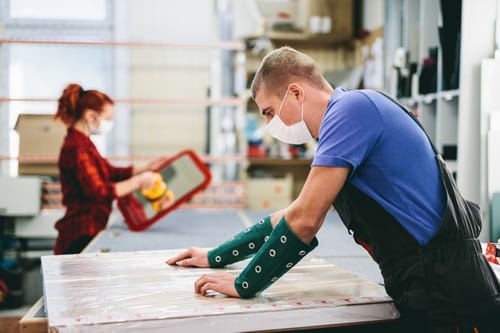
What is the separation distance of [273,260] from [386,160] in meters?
0.36

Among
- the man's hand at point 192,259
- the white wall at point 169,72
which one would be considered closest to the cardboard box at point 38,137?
the white wall at point 169,72

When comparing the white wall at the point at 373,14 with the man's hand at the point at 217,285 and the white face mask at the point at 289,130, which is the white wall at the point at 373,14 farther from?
the man's hand at the point at 217,285

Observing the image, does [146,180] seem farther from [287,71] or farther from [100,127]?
[287,71]

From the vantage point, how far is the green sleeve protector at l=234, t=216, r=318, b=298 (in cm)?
151

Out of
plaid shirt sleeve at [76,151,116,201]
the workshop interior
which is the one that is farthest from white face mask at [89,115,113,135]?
the workshop interior

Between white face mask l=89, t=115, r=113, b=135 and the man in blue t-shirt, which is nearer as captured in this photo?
the man in blue t-shirt

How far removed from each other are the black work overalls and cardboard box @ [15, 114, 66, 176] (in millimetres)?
3896

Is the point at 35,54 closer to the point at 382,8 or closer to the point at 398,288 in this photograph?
the point at 382,8

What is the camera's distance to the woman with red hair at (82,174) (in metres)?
3.07

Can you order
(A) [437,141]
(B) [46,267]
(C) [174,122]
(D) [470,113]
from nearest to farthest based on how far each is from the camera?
(B) [46,267] → (D) [470,113] → (A) [437,141] → (C) [174,122]

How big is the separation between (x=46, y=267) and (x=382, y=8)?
349cm

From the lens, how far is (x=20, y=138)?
16.4 feet

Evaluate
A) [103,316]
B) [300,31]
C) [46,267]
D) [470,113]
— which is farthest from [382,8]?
[103,316]

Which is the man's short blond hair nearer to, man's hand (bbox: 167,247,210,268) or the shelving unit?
man's hand (bbox: 167,247,210,268)
